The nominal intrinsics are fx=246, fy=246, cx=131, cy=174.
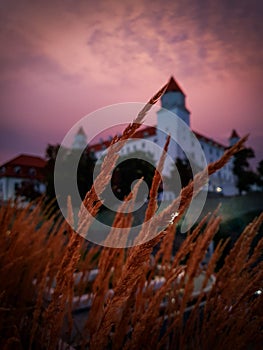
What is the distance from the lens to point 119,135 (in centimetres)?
42

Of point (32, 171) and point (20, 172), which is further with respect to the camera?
point (32, 171)

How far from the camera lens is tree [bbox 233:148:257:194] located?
3219 centimetres

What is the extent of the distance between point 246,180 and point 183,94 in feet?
51.3

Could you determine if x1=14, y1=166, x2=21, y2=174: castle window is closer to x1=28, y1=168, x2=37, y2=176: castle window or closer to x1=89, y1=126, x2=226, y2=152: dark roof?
x1=28, y1=168, x2=37, y2=176: castle window

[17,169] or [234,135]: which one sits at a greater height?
[234,135]

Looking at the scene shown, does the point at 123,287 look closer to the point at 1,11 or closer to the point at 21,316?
the point at 21,316

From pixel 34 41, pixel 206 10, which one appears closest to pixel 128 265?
pixel 206 10

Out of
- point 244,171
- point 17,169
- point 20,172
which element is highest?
point 244,171

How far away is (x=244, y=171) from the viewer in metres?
33.2

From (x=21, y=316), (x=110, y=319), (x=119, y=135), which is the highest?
(x=119, y=135)

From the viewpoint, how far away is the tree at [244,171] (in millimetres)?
32188

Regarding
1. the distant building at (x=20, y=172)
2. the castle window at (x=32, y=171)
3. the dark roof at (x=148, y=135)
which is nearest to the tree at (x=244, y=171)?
the dark roof at (x=148, y=135)

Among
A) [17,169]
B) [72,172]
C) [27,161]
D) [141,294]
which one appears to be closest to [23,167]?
[17,169]

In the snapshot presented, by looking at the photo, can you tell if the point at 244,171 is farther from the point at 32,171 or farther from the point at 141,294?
the point at 141,294
